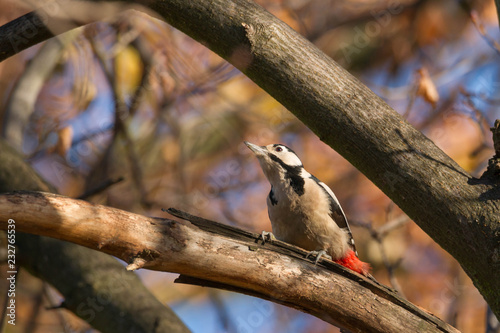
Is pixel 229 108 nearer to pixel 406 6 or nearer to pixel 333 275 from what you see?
pixel 333 275

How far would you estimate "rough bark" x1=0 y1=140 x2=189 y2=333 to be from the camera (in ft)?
13.2

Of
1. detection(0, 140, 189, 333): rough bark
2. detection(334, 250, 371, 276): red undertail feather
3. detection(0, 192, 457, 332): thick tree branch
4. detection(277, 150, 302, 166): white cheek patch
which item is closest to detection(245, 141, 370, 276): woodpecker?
detection(334, 250, 371, 276): red undertail feather

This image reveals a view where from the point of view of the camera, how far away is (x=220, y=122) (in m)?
Result: 6.71

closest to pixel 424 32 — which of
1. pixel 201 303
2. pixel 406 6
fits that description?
pixel 406 6

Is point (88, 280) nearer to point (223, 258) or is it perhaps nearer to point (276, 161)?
point (276, 161)

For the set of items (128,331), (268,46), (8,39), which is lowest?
(128,331)

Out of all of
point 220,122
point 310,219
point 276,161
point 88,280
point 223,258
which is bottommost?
point 223,258

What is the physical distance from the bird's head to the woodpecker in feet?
0.20

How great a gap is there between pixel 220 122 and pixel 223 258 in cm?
418

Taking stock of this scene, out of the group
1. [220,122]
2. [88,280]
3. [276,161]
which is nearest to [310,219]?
[276,161]

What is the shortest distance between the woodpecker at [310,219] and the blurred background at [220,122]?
1.86 feet

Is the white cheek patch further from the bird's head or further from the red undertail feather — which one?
the red undertail feather

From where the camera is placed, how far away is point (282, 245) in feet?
9.86

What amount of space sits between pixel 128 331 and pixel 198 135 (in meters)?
3.65
